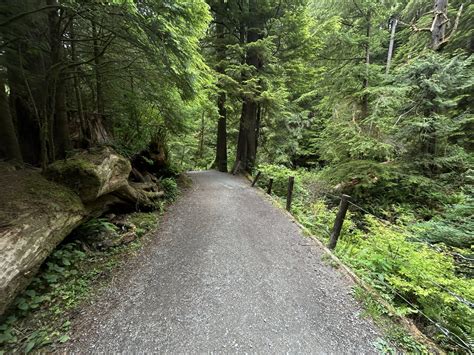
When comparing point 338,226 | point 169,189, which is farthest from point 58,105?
point 338,226

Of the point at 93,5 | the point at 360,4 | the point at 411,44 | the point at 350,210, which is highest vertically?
the point at 360,4

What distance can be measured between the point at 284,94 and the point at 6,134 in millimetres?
8939

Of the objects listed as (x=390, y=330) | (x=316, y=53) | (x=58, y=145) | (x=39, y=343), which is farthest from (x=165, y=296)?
(x=316, y=53)

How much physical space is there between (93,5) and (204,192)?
5.82 meters

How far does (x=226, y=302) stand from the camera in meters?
2.79

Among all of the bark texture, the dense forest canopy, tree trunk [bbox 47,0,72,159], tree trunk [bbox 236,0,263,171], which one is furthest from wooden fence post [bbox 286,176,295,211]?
tree trunk [bbox 236,0,263,171]

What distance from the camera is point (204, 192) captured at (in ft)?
26.1

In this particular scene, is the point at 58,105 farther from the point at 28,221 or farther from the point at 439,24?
the point at 439,24

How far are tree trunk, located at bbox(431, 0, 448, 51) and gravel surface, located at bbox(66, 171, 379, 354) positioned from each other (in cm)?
904

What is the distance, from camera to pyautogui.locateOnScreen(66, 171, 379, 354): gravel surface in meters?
2.24

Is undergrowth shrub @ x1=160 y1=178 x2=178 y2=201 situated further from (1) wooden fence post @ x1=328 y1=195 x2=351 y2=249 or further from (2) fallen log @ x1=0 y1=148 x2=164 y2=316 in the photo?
(1) wooden fence post @ x1=328 y1=195 x2=351 y2=249

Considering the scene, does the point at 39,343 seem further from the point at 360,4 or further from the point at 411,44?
the point at 411,44

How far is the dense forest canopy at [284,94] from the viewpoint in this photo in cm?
330

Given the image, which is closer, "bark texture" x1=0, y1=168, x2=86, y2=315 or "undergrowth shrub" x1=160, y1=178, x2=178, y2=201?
"bark texture" x1=0, y1=168, x2=86, y2=315
